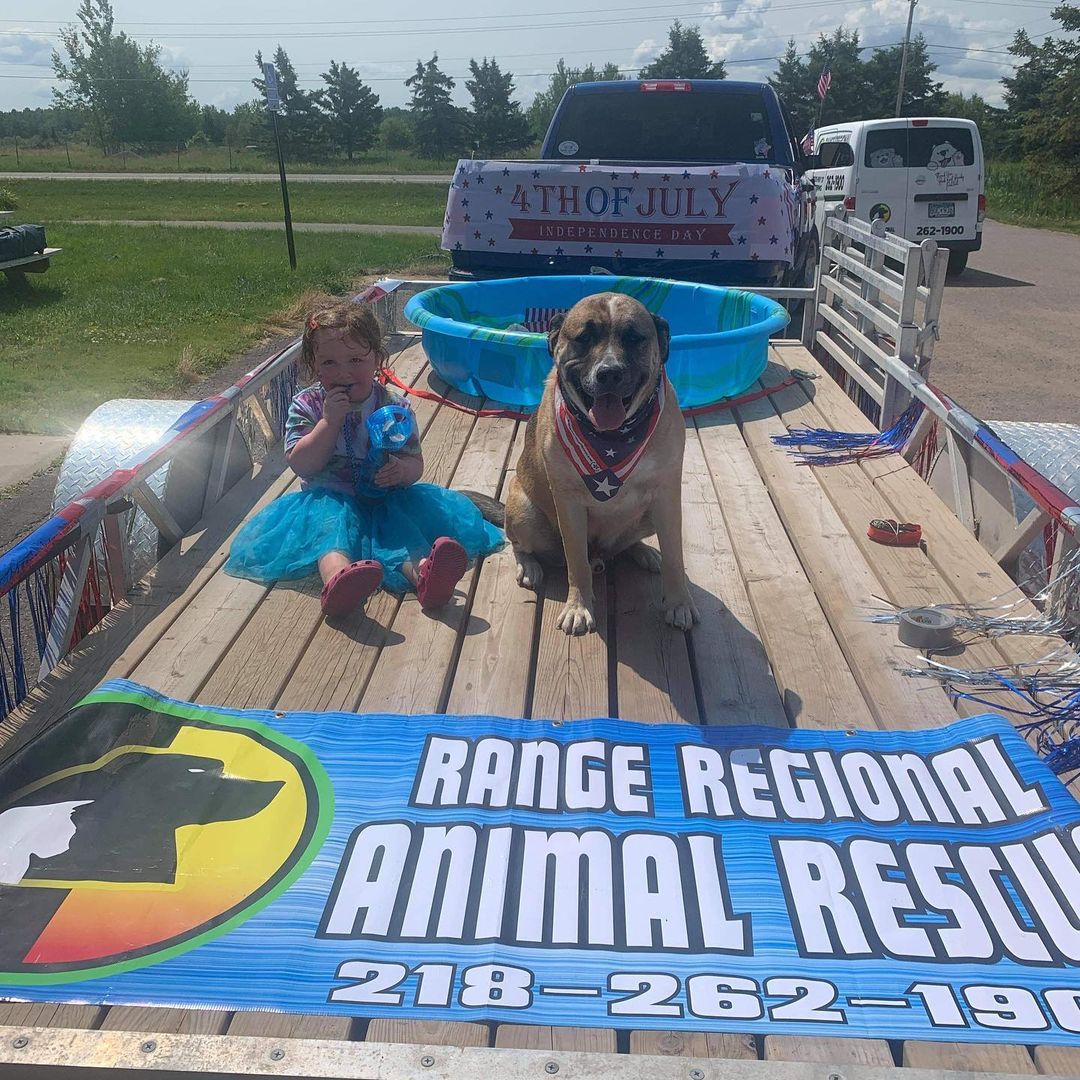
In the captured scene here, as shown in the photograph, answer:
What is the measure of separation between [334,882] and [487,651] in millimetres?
1141

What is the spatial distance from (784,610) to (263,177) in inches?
1531

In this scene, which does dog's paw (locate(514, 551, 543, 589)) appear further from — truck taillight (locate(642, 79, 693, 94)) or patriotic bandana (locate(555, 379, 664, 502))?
truck taillight (locate(642, 79, 693, 94))

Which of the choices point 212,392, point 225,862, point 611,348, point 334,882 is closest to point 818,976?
point 334,882

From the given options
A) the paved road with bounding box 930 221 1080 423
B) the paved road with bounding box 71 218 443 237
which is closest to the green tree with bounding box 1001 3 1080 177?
the paved road with bounding box 930 221 1080 423

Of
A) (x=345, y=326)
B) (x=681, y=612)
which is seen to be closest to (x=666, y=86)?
(x=345, y=326)

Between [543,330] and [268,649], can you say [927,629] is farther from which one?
[543,330]

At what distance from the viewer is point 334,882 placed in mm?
2150

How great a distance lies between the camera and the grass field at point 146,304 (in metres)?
8.53

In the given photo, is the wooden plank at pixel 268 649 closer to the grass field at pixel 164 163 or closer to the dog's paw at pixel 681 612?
the dog's paw at pixel 681 612

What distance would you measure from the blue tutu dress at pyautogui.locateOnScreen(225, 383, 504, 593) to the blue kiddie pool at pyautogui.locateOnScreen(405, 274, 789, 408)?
1584 millimetres

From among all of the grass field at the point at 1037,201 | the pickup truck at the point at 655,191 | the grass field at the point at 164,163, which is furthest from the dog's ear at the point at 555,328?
the grass field at the point at 164,163

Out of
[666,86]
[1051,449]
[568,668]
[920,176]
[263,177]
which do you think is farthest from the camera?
[263,177]

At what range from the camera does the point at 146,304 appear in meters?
12.2

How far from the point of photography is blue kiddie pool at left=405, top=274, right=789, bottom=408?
555 centimetres
